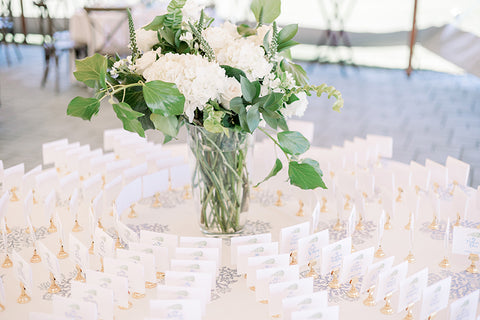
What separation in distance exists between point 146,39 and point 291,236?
31.1 inches

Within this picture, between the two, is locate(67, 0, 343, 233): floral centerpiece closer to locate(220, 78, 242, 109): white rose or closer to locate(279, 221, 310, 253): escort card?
locate(220, 78, 242, 109): white rose

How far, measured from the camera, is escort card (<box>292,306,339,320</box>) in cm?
157

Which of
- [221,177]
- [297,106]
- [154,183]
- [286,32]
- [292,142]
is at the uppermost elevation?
[286,32]

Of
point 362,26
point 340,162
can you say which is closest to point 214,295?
point 340,162

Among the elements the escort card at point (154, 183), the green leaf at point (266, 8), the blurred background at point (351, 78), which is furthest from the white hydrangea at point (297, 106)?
the blurred background at point (351, 78)

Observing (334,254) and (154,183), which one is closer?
(334,254)

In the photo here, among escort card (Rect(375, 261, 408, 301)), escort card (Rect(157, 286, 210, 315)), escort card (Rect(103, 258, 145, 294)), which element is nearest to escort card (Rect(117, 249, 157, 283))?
escort card (Rect(103, 258, 145, 294))

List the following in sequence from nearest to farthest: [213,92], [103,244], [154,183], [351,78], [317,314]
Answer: [317,314]
[213,92]
[103,244]
[154,183]
[351,78]

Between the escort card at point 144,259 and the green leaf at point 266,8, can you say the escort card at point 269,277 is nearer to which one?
the escort card at point 144,259

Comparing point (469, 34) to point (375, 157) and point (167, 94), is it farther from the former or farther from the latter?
point (167, 94)

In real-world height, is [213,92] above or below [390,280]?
above

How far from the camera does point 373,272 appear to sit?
1.82 meters

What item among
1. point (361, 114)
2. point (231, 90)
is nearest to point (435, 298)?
point (231, 90)

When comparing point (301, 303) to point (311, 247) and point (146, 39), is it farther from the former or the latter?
point (146, 39)
